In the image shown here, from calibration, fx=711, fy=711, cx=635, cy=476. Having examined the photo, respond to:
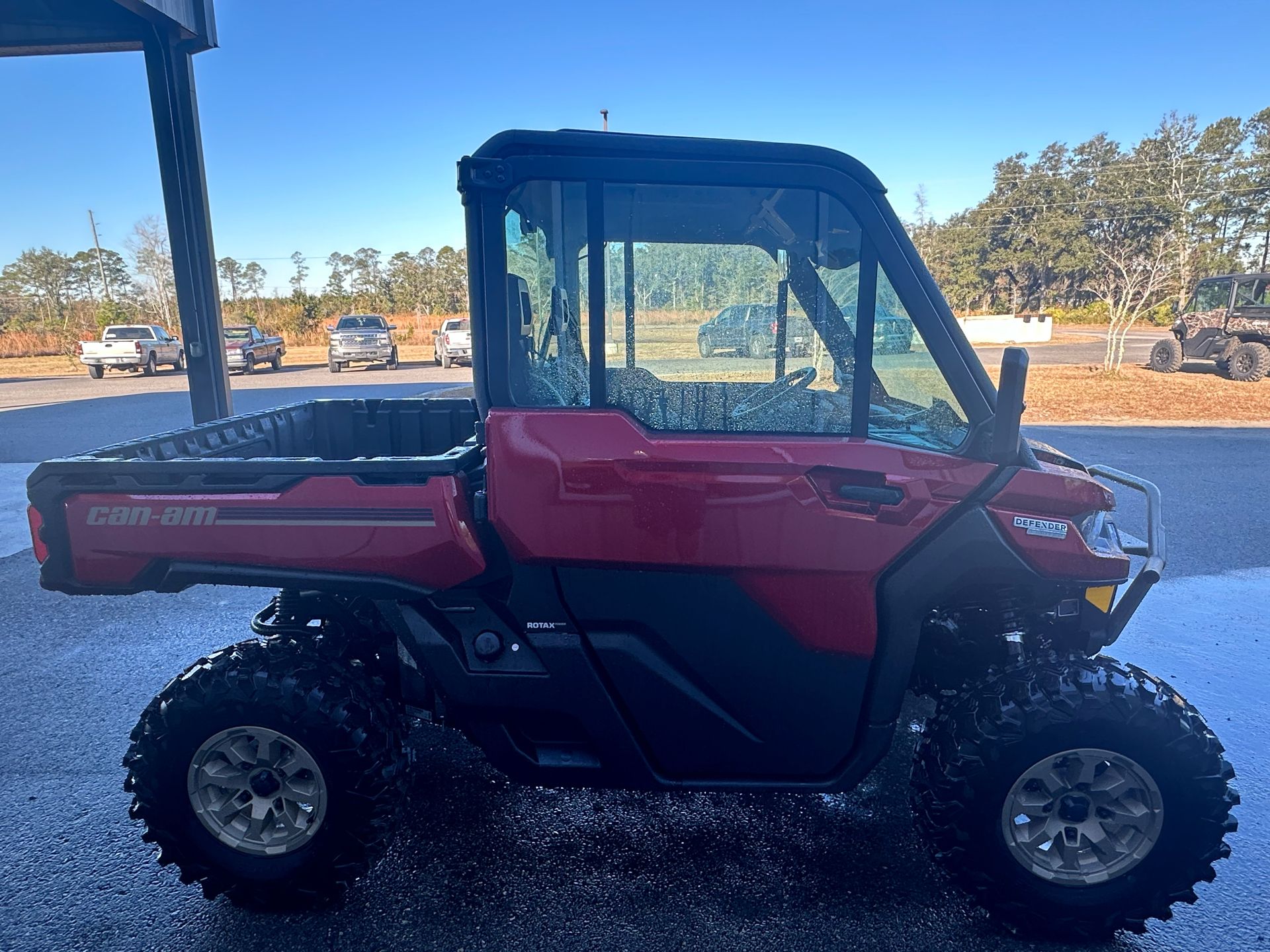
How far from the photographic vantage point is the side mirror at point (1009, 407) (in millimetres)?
1790

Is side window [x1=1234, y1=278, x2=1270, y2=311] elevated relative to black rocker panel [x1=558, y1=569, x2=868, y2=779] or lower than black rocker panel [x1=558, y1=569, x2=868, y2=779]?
elevated

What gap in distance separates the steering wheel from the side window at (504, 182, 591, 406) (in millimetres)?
460

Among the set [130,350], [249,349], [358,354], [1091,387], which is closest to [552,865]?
[1091,387]

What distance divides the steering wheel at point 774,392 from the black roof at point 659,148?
56 centimetres

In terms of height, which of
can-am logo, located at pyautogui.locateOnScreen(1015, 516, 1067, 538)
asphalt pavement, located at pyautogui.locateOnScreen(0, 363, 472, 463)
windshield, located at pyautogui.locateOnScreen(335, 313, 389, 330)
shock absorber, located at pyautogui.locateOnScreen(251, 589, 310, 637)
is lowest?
asphalt pavement, located at pyautogui.locateOnScreen(0, 363, 472, 463)

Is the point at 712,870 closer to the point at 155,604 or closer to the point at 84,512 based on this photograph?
the point at 84,512

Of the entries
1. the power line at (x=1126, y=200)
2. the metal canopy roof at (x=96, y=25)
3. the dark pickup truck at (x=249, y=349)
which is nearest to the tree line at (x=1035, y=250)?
the power line at (x=1126, y=200)

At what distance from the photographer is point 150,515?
7.26 ft

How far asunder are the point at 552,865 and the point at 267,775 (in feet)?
3.23

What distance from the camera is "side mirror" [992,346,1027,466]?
5.87 feet

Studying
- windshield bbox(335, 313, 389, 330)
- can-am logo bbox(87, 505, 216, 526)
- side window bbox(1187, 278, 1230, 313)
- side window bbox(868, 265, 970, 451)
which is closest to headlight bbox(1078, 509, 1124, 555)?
side window bbox(868, 265, 970, 451)

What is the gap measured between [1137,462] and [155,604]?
1010cm

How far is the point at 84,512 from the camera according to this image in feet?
7.29

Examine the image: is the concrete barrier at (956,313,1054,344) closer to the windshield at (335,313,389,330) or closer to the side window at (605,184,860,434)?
the windshield at (335,313,389,330)
